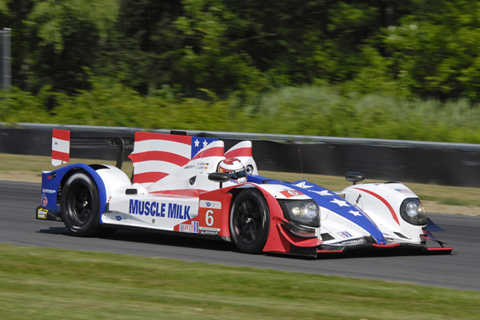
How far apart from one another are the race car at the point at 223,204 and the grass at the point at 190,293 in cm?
76

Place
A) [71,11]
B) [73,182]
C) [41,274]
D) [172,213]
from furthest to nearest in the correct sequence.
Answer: [71,11] → [73,182] → [172,213] → [41,274]

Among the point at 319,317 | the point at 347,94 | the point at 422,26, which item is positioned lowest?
the point at 319,317

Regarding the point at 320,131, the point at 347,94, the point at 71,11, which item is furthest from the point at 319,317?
the point at 71,11

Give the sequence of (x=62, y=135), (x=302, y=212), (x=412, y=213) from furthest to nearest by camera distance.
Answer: (x=62, y=135) < (x=412, y=213) < (x=302, y=212)

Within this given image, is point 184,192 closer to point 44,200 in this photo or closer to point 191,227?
point 191,227

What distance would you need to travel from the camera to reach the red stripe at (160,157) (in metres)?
8.71

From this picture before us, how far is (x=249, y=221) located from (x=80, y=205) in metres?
2.36

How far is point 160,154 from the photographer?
8836 mm

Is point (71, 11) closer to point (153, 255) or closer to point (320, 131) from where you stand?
point (320, 131)

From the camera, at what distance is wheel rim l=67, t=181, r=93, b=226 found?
8.70 meters

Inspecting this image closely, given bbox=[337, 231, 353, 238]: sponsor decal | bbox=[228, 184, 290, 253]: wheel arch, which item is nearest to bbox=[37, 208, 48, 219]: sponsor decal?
bbox=[228, 184, 290, 253]: wheel arch

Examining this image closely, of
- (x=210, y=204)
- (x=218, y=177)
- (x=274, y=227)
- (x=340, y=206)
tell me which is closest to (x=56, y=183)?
(x=210, y=204)

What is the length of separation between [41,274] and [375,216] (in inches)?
134

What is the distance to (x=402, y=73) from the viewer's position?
23656mm
